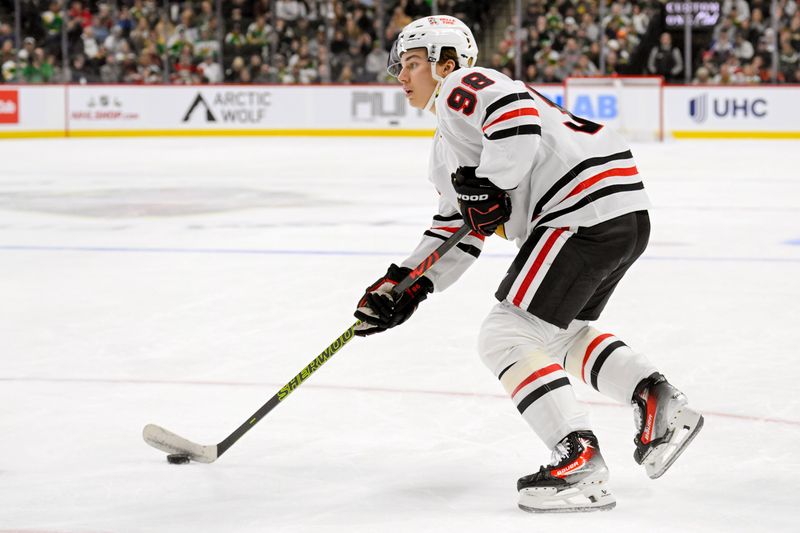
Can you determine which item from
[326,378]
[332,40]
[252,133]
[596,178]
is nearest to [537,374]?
[596,178]

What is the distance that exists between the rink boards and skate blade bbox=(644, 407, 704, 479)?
11.5 meters

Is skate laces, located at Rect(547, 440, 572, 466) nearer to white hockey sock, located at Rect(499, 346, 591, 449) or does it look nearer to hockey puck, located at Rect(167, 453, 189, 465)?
white hockey sock, located at Rect(499, 346, 591, 449)

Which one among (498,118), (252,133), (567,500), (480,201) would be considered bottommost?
(252,133)

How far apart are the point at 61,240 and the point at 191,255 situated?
923 millimetres

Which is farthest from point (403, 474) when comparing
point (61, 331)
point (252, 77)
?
point (252, 77)

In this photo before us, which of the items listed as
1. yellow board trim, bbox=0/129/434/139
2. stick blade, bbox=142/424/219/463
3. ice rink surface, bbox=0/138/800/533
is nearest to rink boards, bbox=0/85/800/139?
yellow board trim, bbox=0/129/434/139

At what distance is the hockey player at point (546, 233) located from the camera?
218cm

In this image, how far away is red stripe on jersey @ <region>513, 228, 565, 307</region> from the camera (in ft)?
7.38

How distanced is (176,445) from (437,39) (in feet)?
3.18

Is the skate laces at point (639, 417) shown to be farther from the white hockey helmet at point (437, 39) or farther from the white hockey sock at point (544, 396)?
the white hockey helmet at point (437, 39)

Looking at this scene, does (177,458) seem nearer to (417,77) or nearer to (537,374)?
(537,374)

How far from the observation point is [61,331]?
3.88 metres

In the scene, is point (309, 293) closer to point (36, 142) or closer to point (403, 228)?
point (403, 228)

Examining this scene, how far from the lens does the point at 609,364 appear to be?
2422mm
